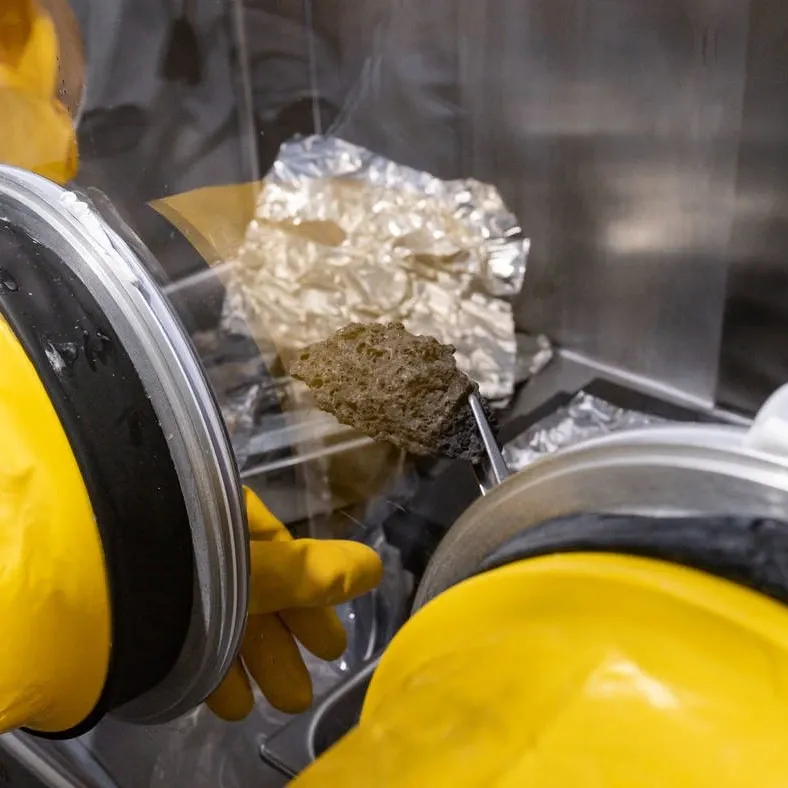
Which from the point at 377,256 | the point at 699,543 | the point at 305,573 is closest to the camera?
the point at 699,543

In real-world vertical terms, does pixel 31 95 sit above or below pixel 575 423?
above

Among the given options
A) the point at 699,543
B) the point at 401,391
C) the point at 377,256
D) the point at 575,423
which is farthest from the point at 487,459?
the point at 377,256

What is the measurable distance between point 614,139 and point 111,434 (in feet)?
1.80

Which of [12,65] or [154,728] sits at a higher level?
[12,65]

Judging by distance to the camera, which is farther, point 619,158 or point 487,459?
point 619,158

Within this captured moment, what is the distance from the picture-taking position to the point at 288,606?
0.50 meters

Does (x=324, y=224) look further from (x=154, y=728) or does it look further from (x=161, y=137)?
(x=154, y=728)

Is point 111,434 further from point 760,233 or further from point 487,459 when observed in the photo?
point 760,233

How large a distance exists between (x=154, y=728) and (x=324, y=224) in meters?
0.50

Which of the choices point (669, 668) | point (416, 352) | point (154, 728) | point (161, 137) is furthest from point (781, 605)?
point (161, 137)

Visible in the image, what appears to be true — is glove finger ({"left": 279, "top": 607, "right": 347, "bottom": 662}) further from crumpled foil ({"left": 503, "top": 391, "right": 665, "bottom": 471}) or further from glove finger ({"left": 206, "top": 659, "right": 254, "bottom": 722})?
crumpled foil ({"left": 503, "top": 391, "right": 665, "bottom": 471})

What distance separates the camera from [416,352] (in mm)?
458

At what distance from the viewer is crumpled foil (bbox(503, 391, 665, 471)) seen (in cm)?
65

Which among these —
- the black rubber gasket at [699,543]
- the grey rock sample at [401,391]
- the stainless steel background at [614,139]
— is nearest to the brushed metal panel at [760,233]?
the stainless steel background at [614,139]
